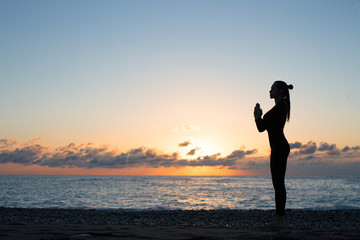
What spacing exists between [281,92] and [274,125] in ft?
2.26

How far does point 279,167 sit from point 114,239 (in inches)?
121

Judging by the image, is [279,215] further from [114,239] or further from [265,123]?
[114,239]

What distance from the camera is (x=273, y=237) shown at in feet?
16.6

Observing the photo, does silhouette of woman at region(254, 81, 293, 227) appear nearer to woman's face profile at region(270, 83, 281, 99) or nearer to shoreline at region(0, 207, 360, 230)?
woman's face profile at region(270, 83, 281, 99)

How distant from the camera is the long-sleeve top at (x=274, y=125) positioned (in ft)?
15.7

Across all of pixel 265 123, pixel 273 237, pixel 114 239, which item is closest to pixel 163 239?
pixel 114 239

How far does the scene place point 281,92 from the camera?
16.8ft

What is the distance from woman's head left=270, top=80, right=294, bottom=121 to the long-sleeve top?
0.96 feet

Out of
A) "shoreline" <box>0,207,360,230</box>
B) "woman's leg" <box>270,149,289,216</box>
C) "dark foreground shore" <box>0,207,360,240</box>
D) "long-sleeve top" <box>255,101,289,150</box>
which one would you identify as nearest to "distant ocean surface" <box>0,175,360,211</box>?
"shoreline" <box>0,207,360,230</box>

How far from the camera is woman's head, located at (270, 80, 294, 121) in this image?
201 inches

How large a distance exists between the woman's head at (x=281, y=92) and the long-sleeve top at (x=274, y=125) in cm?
29

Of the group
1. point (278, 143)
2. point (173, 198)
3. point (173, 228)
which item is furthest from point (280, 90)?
point (173, 198)

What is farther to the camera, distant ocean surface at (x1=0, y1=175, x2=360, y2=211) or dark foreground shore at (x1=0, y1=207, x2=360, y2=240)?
distant ocean surface at (x1=0, y1=175, x2=360, y2=211)

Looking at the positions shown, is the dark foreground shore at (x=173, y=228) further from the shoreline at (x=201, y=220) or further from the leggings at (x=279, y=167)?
the leggings at (x=279, y=167)
